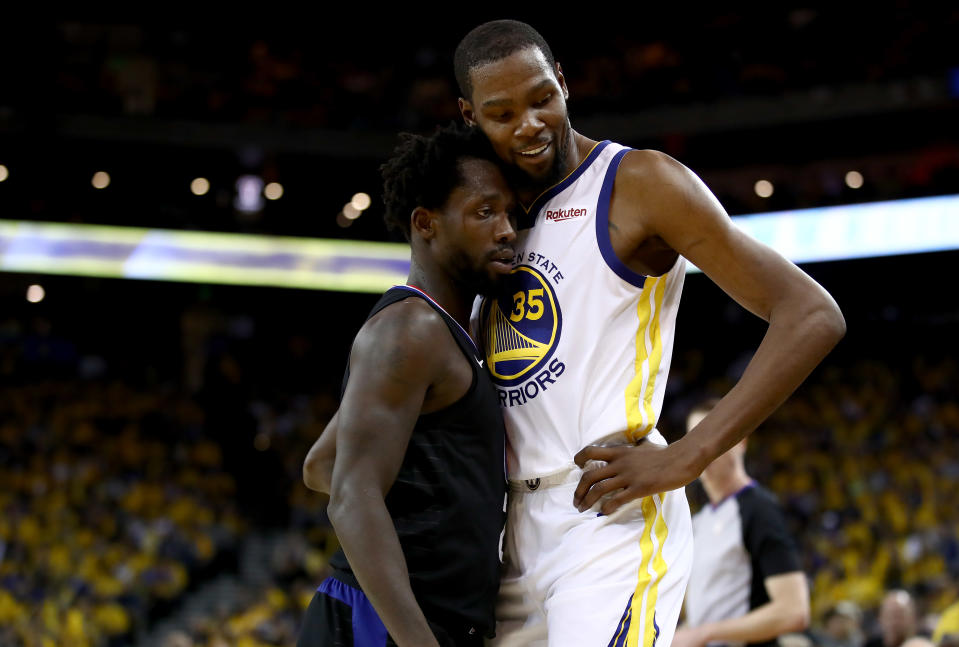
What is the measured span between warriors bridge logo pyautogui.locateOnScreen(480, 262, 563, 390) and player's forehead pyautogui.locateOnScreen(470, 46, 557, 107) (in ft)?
1.45

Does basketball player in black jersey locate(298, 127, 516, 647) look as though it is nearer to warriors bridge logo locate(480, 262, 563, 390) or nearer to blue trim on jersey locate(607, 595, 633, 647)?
warriors bridge logo locate(480, 262, 563, 390)

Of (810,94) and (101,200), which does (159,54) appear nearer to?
(101,200)

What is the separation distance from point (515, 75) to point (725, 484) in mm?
2811

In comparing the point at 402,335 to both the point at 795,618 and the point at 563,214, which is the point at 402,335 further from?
the point at 795,618

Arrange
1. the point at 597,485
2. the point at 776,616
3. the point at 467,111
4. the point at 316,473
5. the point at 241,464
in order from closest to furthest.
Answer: the point at 597,485 < the point at 467,111 < the point at 316,473 < the point at 776,616 < the point at 241,464

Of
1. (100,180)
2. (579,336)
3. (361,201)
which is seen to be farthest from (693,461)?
(100,180)

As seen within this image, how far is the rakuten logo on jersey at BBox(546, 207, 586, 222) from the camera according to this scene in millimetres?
2672

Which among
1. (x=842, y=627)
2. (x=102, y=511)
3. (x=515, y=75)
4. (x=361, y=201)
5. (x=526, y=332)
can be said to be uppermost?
(x=361, y=201)

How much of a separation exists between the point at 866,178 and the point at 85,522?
40.2ft

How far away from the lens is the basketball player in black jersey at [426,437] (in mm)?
2336

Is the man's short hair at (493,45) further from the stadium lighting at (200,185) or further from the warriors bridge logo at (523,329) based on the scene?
the stadium lighting at (200,185)

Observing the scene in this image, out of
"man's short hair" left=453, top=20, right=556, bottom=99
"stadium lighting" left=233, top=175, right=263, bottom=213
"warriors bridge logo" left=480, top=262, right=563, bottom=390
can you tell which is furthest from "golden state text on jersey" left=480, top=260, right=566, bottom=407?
"stadium lighting" left=233, top=175, right=263, bottom=213

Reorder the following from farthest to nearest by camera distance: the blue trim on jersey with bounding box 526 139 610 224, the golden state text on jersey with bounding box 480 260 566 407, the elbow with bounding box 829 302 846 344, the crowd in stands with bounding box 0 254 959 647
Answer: the crowd in stands with bounding box 0 254 959 647
the blue trim on jersey with bounding box 526 139 610 224
the golden state text on jersey with bounding box 480 260 566 407
the elbow with bounding box 829 302 846 344

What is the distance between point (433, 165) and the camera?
2.73m
